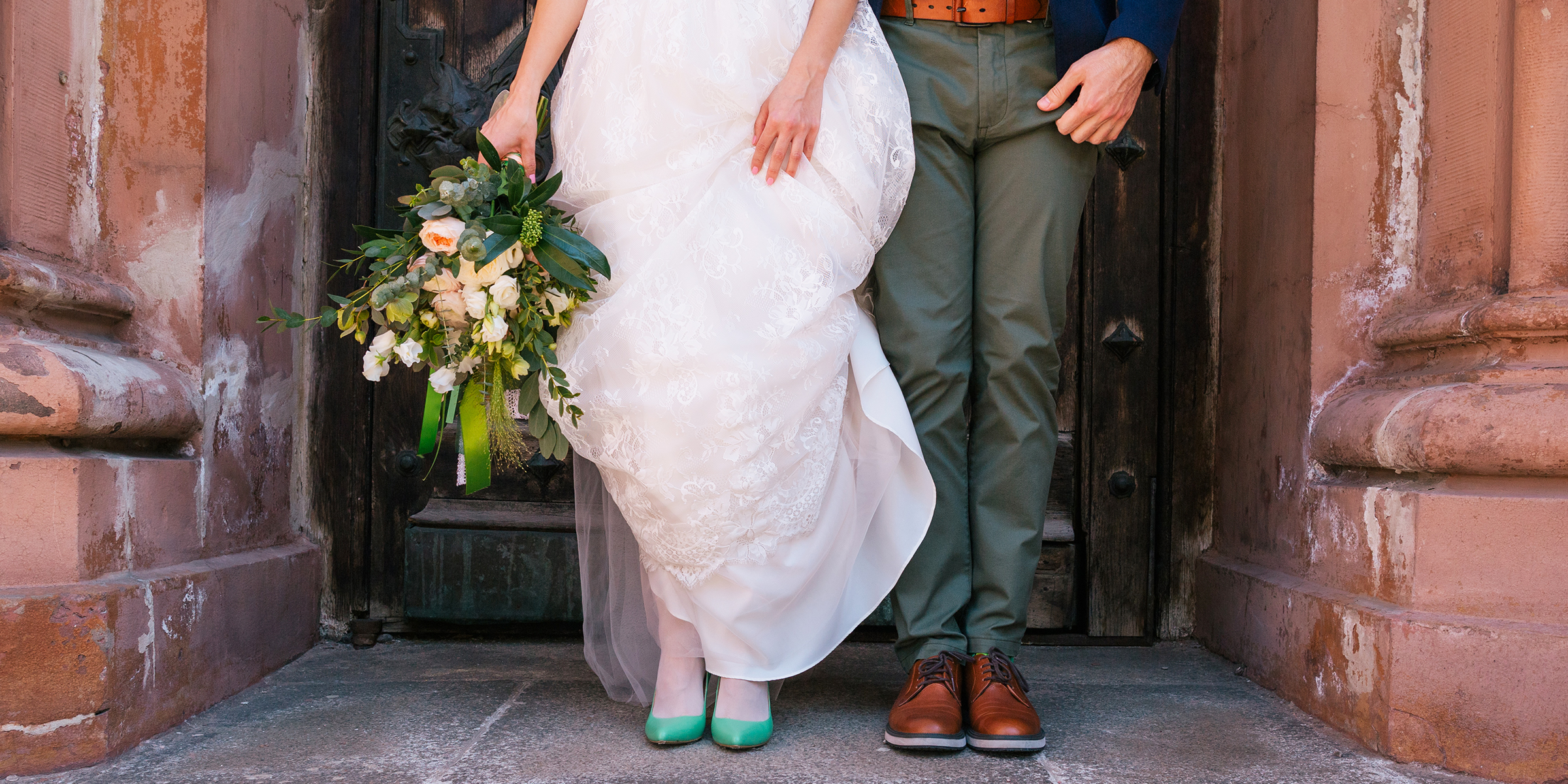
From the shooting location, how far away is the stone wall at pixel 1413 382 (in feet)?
5.24

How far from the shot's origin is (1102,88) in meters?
1.74

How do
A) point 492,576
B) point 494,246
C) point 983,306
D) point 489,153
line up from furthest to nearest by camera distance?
point 492,576 → point 983,306 → point 489,153 → point 494,246

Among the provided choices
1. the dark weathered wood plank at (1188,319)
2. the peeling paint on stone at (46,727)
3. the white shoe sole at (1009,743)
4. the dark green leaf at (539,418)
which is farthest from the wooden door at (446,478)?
the dark weathered wood plank at (1188,319)

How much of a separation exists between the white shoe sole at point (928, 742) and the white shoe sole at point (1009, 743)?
0.11 ft

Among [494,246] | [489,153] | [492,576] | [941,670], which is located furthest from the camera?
[492,576]

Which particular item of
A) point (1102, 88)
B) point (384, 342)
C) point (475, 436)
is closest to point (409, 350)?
point (384, 342)

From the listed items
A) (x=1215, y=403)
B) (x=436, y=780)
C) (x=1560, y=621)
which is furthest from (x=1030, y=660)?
(x=436, y=780)

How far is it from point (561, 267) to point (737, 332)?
287 mm

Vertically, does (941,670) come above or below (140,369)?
below

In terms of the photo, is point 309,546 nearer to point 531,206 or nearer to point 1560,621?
point 531,206

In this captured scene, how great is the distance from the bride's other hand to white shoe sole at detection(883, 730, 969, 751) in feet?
3.05

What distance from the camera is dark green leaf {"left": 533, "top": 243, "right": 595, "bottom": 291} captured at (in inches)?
60.8

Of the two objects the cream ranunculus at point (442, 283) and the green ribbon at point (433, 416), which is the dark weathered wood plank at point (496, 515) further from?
the cream ranunculus at point (442, 283)

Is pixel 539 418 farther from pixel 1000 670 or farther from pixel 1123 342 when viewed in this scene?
pixel 1123 342
